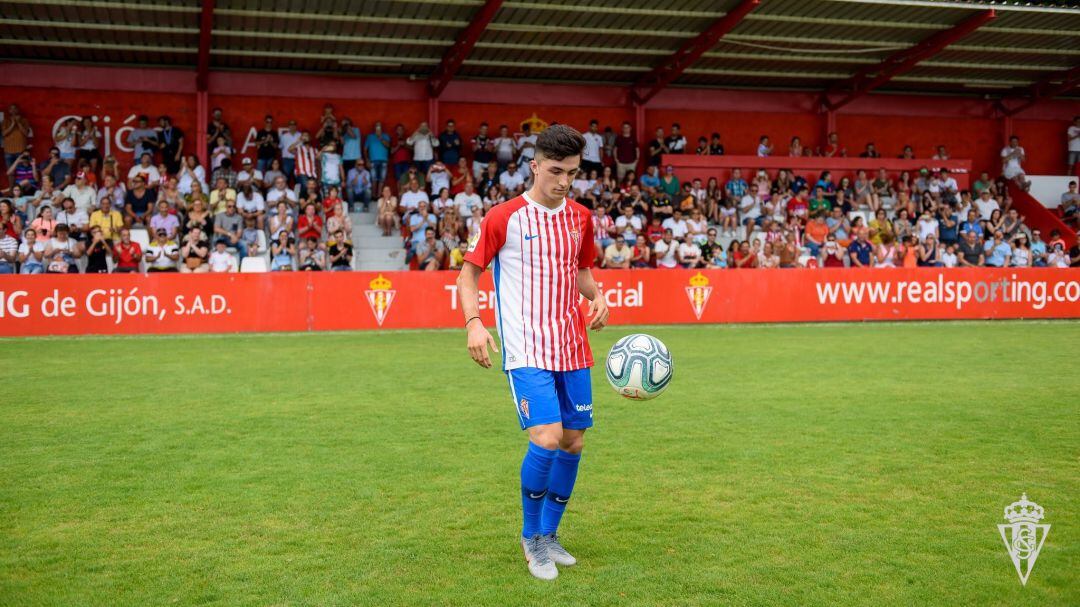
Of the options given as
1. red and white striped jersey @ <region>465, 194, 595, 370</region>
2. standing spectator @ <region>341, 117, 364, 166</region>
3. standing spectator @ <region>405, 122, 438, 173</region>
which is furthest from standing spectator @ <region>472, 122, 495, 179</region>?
red and white striped jersey @ <region>465, 194, 595, 370</region>

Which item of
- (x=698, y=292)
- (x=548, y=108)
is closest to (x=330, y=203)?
(x=698, y=292)

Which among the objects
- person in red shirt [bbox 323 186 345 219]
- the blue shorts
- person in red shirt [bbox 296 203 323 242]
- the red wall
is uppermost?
the red wall

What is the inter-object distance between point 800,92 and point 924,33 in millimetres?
4910

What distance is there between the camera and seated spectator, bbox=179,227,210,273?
62.9 ft

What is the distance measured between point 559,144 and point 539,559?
200cm

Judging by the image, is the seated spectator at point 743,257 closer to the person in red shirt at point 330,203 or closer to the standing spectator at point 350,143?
the person in red shirt at point 330,203

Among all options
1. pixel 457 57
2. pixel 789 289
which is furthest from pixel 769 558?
pixel 457 57

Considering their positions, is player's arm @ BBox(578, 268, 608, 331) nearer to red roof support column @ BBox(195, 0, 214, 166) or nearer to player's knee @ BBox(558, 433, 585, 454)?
player's knee @ BBox(558, 433, 585, 454)

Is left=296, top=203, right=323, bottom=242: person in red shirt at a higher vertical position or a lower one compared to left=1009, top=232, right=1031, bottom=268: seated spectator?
higher

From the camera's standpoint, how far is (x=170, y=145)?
23.7 metres

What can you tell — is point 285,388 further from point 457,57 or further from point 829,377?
point 457,57

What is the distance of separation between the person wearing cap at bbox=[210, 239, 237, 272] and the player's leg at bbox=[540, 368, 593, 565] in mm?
15515

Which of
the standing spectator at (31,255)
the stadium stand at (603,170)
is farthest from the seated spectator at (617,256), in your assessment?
the standing spectator at (31,255)

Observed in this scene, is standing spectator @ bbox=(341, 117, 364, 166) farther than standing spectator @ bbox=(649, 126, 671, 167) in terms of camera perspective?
No
